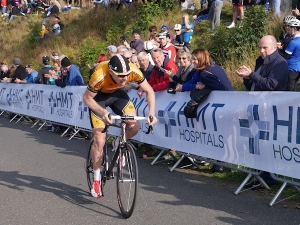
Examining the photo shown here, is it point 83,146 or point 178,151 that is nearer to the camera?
point 178,151

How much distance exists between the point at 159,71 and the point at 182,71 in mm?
693

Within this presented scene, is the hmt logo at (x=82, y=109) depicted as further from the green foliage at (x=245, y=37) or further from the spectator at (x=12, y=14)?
the spectator at (x=12, y=14)

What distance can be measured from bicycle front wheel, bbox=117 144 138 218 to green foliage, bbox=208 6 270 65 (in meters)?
9.40

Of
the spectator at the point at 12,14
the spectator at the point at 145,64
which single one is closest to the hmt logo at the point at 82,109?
the spectator at the point at 145,64

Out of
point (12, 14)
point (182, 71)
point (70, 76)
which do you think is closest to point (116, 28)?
point (70, 76)

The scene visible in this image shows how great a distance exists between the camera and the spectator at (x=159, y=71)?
11.1m

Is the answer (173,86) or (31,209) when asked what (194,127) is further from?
(31,209)

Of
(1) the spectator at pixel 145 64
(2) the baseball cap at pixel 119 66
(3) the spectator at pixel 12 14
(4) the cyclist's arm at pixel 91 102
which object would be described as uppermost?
(2) the baseball cap at pixel 119 66

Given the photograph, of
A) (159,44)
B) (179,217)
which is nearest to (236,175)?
(179,217)

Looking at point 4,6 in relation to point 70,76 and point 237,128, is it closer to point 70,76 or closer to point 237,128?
point 70,76

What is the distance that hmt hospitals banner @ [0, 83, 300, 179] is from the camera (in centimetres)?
741

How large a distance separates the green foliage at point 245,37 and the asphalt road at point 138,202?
6215 millimetres

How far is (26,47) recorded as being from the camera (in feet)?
114

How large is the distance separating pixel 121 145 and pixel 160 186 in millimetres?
1848
